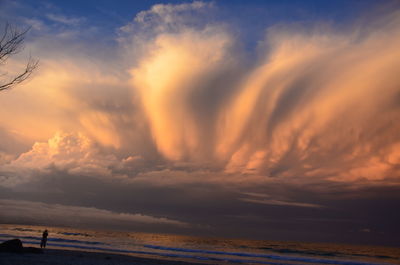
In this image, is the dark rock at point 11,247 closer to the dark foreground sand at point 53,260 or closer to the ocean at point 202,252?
the dark foreground sand at point 53,260

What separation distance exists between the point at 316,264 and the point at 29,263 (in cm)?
4646

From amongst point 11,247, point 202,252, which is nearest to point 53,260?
point 11,247

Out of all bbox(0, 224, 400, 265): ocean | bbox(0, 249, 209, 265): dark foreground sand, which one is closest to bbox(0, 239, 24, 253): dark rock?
bbox(0, 249, 209, 265): dark foreground sand

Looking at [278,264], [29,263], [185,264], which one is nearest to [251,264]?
[278,264]

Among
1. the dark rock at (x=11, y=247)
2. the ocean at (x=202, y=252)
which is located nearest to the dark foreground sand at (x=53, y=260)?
the dark rock at (x=11, y=247)

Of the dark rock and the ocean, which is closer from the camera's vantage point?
the dark rock

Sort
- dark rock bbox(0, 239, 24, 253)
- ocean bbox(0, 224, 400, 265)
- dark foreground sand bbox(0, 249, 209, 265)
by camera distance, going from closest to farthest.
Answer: dark foreground sand bbox(0, 249, 209, 265), dark rock bbox(0, 239, 24, 253), ocean bbox(0, 224, 400, 265)

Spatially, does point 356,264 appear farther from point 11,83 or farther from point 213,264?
point 11,83

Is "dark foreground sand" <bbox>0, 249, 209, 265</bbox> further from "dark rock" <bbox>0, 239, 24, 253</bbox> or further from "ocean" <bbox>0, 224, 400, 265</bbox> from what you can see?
"ocean" <bbox>0, 224, 400, 265</bbox>

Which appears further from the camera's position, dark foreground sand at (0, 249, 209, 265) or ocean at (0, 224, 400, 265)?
ocean at (0, 224, 400, 265)

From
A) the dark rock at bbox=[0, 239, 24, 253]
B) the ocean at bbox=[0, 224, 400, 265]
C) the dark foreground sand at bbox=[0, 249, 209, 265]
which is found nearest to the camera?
the dark foreground sand at bbox=[0, 249, 209, 265]

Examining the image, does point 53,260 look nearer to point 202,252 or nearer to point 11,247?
point 11,247

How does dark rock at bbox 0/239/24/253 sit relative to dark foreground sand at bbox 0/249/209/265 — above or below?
above

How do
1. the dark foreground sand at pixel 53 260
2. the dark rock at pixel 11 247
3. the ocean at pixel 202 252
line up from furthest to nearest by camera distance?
the ocean at pixel 202 252, the dark rock at pixel 11 247, the dark foreground sand at pixel 53 260
